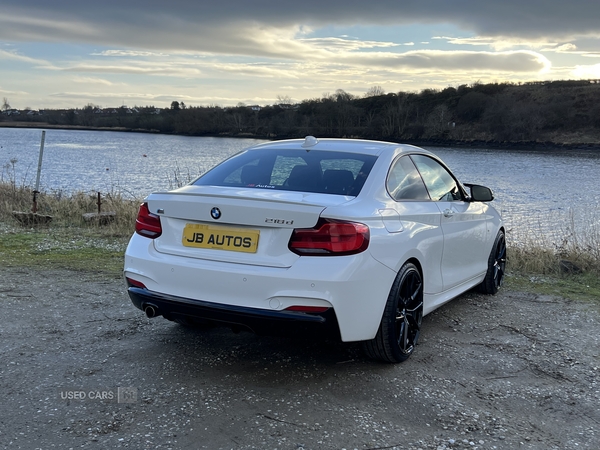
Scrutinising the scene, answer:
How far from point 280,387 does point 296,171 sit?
1.54 metres

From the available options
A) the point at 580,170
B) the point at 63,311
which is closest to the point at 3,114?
the point at 580,170

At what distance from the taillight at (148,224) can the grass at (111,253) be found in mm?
3000

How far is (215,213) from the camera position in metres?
3.57

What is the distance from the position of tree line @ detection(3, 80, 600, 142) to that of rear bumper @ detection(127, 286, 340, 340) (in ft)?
200

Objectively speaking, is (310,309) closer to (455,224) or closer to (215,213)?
(215,213)

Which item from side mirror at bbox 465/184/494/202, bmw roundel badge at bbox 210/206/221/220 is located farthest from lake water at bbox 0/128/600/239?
bmw roundel badge at bbox 210/206/221/220

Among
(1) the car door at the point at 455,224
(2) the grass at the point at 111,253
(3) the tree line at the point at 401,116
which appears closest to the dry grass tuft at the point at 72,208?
(2) the grass at the point at 111,253

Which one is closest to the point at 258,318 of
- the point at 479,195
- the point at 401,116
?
the point at 479,195

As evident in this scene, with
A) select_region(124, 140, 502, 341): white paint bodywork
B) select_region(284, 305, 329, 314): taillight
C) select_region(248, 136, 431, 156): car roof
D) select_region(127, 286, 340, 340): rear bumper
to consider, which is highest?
select_region(248, 136, 431, 156): car roof

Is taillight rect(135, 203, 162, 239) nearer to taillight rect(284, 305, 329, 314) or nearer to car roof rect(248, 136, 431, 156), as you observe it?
taillight rect(284, 305, 329, 314)

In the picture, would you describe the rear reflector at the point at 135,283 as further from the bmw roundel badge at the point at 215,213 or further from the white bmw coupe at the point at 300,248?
the bmw roundel badge at the point at 215,213

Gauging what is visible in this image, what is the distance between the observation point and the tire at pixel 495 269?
6184mm

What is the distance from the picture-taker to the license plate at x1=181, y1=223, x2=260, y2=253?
352 cm

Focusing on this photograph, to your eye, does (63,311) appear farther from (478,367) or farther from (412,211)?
(478,367)
